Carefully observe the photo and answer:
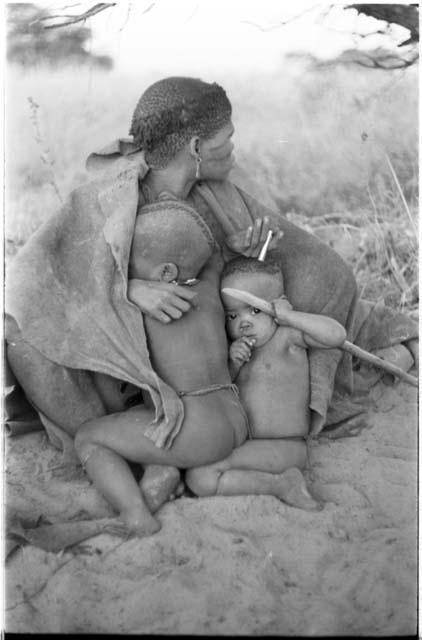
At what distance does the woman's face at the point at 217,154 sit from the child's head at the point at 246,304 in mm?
267

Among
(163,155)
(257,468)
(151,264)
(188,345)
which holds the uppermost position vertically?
(163,155)

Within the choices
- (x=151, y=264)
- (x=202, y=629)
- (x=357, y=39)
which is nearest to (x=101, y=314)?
(x=151, y=264)

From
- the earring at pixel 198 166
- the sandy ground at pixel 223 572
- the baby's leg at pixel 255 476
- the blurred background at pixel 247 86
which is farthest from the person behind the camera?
the blurred background at pixel 247 86

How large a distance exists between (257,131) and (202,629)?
1.64m

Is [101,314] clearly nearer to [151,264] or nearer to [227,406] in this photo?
[151,264]

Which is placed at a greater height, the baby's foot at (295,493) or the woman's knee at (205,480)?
the woman's knee at (205,480)

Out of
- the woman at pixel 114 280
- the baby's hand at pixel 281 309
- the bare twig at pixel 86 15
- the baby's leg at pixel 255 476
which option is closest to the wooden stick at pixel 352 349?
the baby's hand at pixel 281 309

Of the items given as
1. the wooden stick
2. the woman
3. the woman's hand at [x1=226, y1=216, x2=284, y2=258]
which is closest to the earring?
the woman

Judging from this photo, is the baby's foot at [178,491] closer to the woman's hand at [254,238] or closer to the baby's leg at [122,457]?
the baby's leg at [122,457]

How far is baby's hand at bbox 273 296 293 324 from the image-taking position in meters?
2.98

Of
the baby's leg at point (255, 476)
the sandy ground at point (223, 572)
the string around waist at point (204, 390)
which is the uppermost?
the string around waist at point (204, 390)

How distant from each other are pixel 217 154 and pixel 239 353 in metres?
0.57

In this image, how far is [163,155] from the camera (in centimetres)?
294

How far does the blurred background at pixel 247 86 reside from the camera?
10.6 feet
